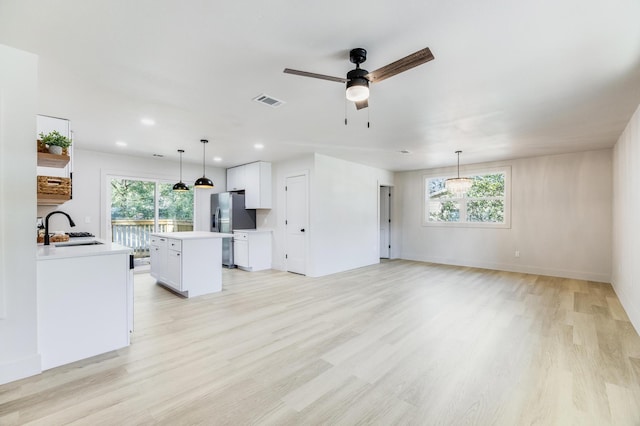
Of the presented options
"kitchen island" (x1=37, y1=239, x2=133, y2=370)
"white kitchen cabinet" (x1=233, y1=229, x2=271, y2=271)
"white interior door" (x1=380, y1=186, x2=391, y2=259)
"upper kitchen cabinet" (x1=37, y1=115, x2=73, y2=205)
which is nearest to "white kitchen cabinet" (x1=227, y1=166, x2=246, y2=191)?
"white kitchen cabinet" (x1=233, y1=229, x2=271, y2=271)

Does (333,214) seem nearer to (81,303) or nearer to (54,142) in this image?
(81,303)

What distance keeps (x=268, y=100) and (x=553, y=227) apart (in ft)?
20.6

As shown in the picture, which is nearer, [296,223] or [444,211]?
[296,223]

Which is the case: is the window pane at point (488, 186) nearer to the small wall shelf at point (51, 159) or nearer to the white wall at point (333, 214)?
the white wall at point (333, 214)

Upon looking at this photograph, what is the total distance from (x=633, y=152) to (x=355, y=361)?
4.32 metres

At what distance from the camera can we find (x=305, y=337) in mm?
2939

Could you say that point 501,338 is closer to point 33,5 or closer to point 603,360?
point 603,360

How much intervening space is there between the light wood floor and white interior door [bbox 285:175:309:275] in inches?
75.3

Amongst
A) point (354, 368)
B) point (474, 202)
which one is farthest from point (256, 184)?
point (474, 202)

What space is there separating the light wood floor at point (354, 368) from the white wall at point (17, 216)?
226mm

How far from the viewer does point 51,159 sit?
8.43 feet

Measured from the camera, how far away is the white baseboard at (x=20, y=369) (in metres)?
2.12

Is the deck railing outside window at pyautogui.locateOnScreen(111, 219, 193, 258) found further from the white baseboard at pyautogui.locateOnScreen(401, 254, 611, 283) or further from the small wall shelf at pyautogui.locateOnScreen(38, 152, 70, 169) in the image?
the white baseboard at pyautogui.locateOnScreen(401, 254, 611, 283)

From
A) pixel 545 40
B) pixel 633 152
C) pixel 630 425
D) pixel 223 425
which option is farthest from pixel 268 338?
pixel 633 152
